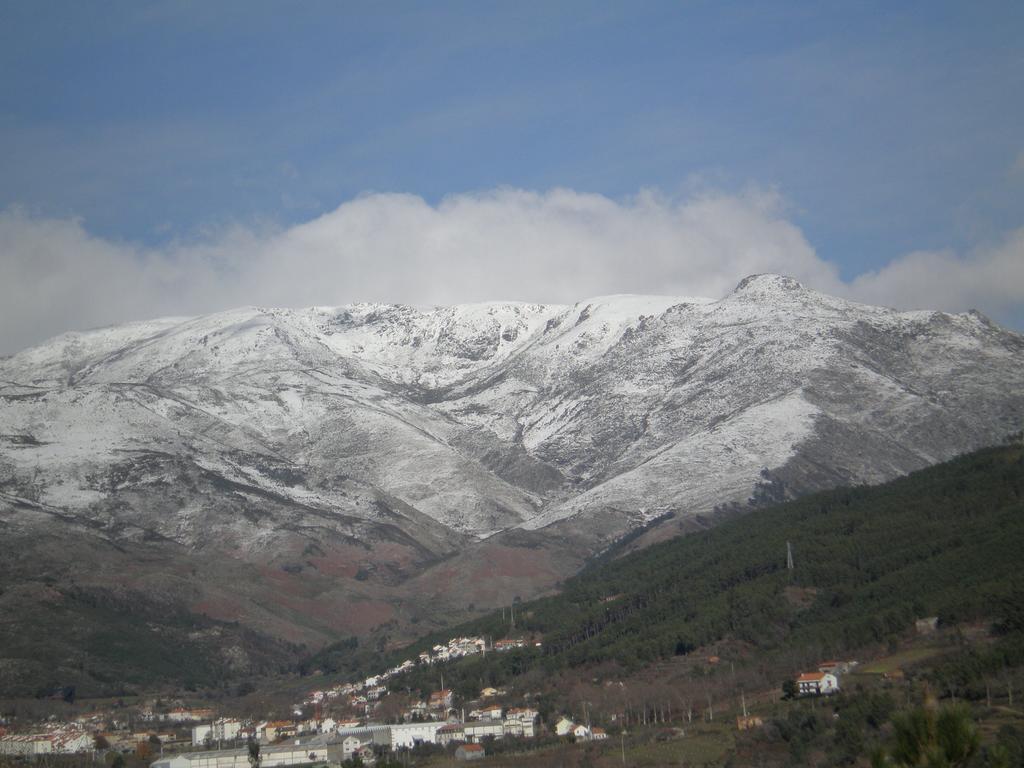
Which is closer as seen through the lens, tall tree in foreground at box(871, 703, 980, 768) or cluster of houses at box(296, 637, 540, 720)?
tall tree in foreground at box(871, 703, 980, 768)

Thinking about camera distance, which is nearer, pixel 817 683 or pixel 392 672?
pixel 817 683

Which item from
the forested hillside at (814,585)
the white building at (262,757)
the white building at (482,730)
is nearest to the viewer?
the white building at (262,757)

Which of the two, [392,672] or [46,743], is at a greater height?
[392,672]

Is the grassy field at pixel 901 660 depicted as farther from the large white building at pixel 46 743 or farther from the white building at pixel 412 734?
the large white building at pixel 46 743

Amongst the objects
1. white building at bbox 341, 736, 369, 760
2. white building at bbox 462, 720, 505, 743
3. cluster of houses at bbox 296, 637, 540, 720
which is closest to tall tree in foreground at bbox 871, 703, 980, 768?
white building at bbox 462, 720, 505, 743

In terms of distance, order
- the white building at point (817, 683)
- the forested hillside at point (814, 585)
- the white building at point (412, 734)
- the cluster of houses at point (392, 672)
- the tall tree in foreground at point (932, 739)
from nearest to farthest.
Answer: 1. the tall tree in foreground at point (932, 739)
2. the white building at point (817, 683)
3. the white building at point (412, 734)
4. the forested hillside at point (814, 585)
5. the cluster of houses at point (392, 672)

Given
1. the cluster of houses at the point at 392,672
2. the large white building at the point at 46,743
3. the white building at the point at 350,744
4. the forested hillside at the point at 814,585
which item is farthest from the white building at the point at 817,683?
the large white building at the point at 46,743

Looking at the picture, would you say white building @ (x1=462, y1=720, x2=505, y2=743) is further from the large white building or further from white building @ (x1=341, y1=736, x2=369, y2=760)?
the large white building

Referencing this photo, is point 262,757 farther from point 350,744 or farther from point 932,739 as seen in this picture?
point 932,739

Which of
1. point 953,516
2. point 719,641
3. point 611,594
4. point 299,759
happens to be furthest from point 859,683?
point 611,594

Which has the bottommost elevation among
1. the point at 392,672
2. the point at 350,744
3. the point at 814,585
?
the point at 350,744

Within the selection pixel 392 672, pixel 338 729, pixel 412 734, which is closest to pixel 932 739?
pixel 412 734

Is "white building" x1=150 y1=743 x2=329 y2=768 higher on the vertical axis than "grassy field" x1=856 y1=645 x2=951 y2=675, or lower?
lower

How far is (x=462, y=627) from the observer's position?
197 meters
